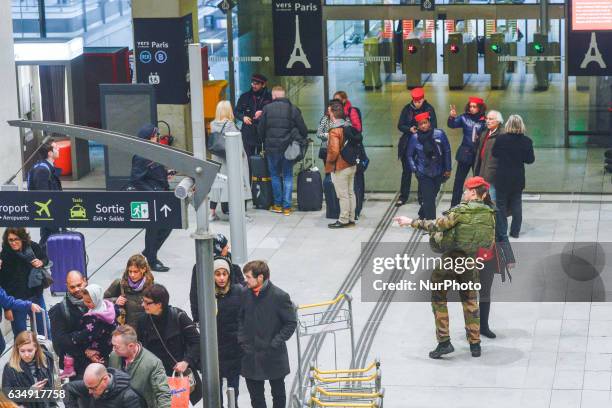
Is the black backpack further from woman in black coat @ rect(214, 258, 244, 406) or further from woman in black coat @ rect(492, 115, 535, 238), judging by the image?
woman in black coat @ rect(214, 258, 244, 406)

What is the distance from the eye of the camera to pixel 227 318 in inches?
464

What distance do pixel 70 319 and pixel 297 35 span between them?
10347 mm

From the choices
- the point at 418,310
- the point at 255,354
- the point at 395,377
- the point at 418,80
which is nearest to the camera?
the point at 255,354

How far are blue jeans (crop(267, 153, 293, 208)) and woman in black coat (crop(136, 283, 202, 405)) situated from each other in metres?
7.62

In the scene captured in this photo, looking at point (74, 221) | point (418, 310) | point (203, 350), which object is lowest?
point (418, 310)

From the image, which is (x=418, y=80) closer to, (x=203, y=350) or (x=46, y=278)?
(x=46, y=278)

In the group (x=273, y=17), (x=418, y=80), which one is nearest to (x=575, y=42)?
(x=418, y=80)

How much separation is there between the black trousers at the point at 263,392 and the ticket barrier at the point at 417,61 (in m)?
11.1

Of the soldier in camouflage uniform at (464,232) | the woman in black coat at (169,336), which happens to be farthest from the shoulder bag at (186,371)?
the soldier in camouflage uniform at (464,232)

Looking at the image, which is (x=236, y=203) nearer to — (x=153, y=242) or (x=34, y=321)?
(x=34, y=321)

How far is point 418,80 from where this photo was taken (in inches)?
886

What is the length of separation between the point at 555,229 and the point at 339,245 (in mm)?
2763

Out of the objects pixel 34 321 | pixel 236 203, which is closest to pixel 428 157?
pixel 34 321

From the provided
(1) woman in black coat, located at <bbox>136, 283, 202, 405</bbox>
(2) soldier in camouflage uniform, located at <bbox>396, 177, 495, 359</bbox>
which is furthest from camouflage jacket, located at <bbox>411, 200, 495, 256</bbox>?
(1) woman in black coat, located at <bbox>136, 283, 202, 405</bbox>
